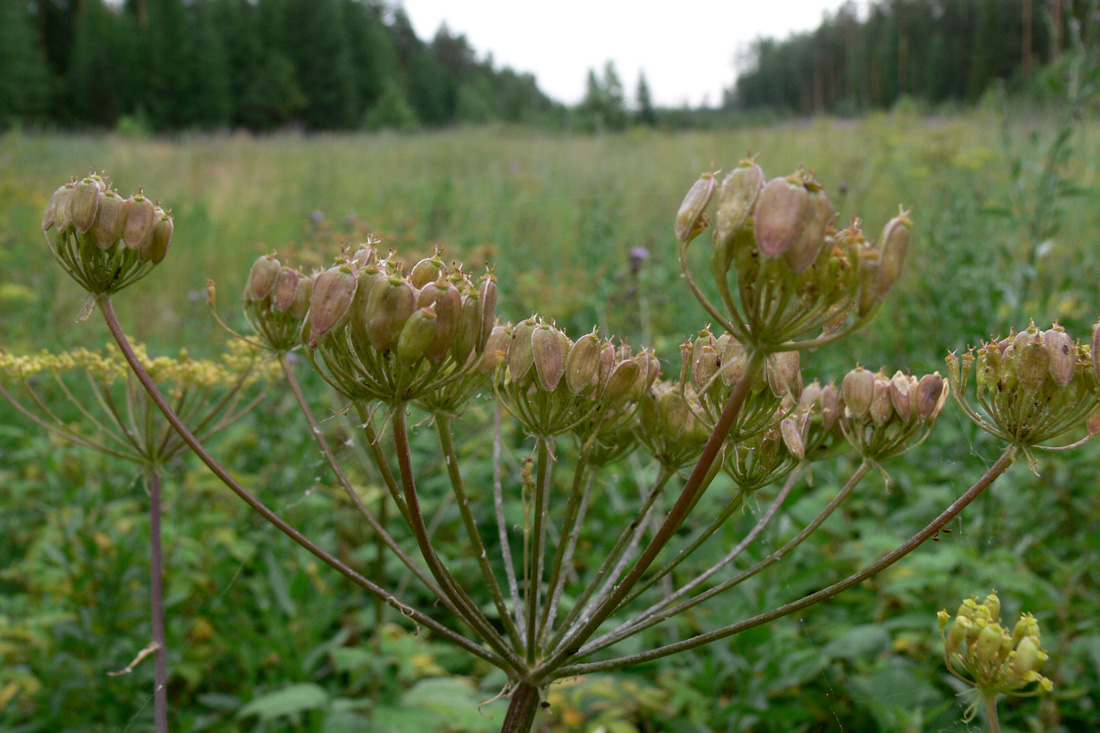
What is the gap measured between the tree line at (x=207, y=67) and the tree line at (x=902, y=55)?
23.3m

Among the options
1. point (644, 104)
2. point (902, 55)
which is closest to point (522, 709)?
point (902, 55)

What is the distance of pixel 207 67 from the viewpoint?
47250 mm

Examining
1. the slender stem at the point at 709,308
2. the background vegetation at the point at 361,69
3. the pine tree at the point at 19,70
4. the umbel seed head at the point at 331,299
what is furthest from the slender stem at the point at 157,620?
the pine tree at the point at 19,70

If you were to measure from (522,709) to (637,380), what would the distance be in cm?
56

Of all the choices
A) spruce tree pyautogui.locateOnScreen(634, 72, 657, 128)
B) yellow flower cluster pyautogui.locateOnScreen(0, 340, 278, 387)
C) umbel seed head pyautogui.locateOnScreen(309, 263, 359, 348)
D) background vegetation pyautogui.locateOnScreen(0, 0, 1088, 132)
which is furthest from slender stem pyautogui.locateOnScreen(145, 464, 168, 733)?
spruce tree pyautogui.locateOnScreen(634, 72, 657, 128)

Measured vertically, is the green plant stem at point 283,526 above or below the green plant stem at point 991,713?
above

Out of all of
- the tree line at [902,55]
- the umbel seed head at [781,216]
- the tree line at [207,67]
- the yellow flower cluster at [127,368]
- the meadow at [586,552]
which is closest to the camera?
the umbel seed head at [781,216]

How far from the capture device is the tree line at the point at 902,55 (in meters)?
12.8

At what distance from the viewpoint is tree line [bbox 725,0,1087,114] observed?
503 inches

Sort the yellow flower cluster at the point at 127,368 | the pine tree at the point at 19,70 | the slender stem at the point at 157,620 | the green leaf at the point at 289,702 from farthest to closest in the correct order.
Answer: the pine tree at the point at 19,70 → the green leaf at the point at 289,702 → the yellow flower cluster at the point at 127,368 → the slender stem at the point at 157,620

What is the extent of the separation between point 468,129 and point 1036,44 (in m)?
14.2

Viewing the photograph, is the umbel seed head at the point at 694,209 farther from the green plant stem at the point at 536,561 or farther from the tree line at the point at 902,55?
the tree line at the point at 902,55

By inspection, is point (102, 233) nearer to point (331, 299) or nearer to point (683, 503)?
point (331, 299)

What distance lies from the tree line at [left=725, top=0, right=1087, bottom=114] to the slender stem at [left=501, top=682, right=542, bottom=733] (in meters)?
12.6
